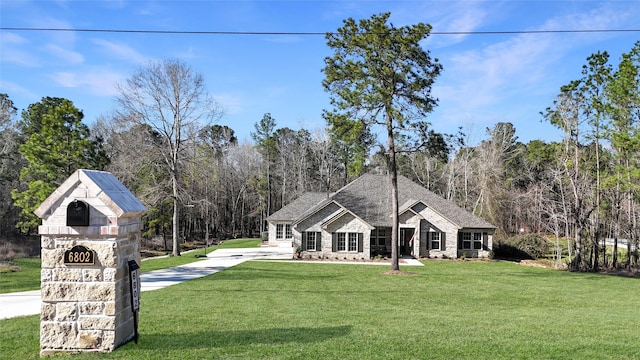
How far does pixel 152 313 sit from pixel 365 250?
21748 mm

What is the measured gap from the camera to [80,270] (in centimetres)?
622

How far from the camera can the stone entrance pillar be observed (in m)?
6.20

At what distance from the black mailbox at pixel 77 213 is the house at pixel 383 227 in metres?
24.1

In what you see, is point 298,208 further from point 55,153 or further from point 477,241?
point 55,153

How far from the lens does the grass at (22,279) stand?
15.3 m

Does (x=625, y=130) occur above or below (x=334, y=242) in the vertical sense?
above

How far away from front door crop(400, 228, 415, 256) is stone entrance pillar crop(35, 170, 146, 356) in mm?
27488

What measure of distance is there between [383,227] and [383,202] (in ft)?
8.02

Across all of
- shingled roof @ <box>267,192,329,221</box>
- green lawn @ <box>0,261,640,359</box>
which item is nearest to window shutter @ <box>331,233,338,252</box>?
shingled roof @ <box>267,192,329,221</box>

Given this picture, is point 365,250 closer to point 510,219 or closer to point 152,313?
point 510,219

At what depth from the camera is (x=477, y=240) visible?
3191cm

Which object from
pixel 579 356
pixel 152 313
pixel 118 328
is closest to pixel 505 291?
pixel 579 356

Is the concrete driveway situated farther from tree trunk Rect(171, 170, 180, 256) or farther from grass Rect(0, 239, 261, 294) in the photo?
tree trunk Rect(171, 170, 180, 256)

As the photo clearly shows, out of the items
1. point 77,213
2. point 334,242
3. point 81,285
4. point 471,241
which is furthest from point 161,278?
point 471,241
